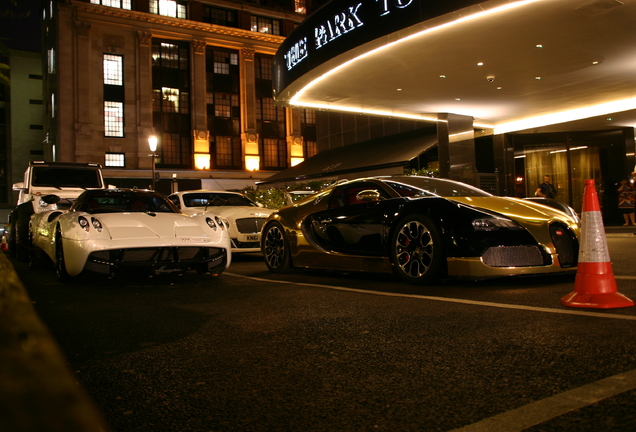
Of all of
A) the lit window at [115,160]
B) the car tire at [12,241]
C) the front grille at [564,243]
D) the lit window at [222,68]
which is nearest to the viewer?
the front grille at [564,243]

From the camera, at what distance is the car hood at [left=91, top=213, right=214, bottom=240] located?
6.68m

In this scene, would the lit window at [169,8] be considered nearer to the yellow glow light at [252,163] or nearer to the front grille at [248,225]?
the yellow glow light at [252,163]

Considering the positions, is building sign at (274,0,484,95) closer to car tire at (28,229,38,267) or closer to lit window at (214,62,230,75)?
car tire at (28,229,38,267)

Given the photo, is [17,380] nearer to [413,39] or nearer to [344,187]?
[344,187]

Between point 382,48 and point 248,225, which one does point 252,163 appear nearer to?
point 382,48

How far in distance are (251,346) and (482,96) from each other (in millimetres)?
14836

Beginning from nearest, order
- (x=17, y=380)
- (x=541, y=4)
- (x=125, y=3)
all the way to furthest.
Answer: (x=17, y=380), (x=541, y=4), (x=125, y=3)

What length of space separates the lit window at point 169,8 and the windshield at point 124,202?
131 feet

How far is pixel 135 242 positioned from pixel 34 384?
20.8 feet

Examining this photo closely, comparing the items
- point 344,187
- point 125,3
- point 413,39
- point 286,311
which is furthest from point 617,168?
point 125,3

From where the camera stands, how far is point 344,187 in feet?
24.7

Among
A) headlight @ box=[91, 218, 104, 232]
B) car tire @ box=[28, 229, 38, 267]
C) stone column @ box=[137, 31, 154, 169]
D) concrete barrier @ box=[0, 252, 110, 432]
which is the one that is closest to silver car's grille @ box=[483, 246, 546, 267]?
headlight @ box=[91, 218, 104, 232]

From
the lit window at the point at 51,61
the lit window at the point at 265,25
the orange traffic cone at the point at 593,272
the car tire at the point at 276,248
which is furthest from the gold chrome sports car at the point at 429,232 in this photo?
the lit window at the point at 265,25

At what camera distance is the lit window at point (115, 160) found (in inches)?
1593
